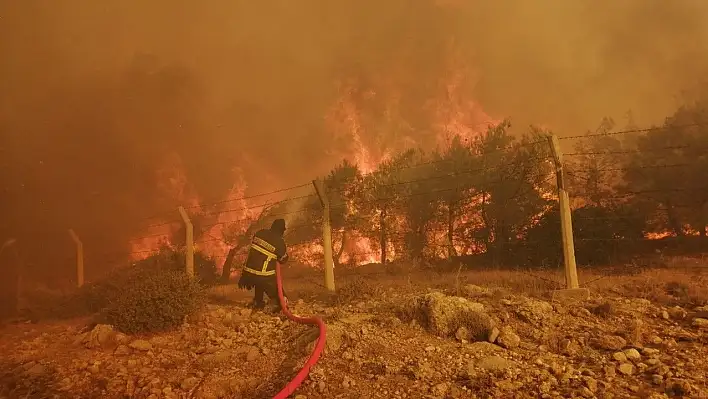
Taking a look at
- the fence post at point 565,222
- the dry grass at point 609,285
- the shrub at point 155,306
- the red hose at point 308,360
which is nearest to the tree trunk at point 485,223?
the dry grass at point 609,285

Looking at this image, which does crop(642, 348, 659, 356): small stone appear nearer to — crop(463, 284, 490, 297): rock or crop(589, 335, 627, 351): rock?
crop(589, 335, 627, 351): rock

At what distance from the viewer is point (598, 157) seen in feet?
68.0

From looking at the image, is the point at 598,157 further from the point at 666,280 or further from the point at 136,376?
the point at 136,376

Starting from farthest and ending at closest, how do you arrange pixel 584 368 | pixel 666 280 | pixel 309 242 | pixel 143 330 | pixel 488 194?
1. pixel 309 242
2. pixel 488 194
3. pixel 666 280
4. pixel 143 330
5. pixel 584 368

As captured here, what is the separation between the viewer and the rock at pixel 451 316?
579 cm

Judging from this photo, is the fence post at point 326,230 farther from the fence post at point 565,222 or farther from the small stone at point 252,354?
the fence post at point 565,222

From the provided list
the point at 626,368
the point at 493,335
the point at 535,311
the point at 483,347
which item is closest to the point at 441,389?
the point at 483,347

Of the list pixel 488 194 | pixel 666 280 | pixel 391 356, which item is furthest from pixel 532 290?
pixel 488 194

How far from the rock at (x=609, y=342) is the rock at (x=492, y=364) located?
125cm

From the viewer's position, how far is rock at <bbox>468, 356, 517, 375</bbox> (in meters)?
4.76

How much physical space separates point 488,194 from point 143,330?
1587cm

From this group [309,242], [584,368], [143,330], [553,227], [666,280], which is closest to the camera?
[584,368]

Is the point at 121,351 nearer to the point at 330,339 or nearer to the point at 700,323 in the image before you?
the point at 330,339

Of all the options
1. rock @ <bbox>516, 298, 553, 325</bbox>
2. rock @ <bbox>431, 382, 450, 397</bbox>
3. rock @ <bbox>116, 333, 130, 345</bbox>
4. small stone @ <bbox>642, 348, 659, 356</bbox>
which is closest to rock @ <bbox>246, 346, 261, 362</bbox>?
rock @ <bbox>116, 333, 130, 345</bbox>
